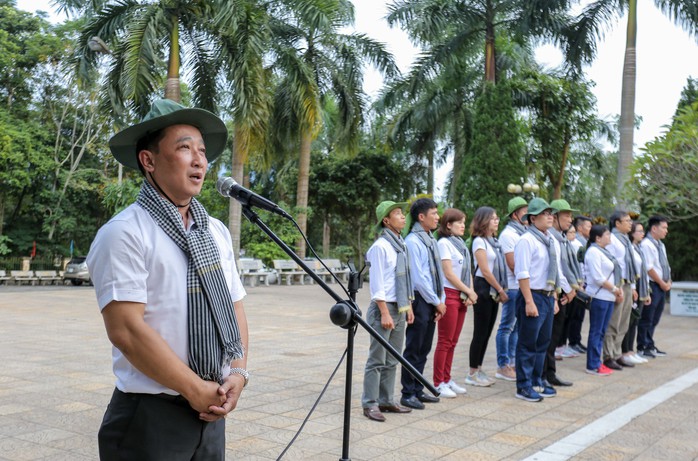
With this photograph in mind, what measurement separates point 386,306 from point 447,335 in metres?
1.13

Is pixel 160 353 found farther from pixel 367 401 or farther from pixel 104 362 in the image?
pixel 104 362

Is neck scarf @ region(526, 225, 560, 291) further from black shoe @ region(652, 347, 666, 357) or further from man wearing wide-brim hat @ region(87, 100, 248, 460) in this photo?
man wearing wide-brim hat @ region(87, 100, 248, 460)

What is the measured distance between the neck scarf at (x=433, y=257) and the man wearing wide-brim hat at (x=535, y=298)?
0.91 meters

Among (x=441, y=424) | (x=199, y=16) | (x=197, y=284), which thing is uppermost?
(x=199, y=16)

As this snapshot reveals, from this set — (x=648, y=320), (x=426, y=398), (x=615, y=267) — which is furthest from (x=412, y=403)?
(x=648, y=320)

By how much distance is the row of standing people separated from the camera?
6145 millimetres

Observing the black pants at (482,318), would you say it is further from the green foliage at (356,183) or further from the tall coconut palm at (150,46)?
the green foliage at (356,183)

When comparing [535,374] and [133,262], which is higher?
[133,262]

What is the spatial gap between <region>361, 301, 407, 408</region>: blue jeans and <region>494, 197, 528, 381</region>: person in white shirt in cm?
223

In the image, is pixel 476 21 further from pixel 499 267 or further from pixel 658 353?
pixel 499 267

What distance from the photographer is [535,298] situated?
22.8 ft

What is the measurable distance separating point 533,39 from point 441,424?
20.6 meters

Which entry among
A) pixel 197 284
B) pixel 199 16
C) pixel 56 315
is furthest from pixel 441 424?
pixel 199 16

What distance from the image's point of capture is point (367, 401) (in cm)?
600
